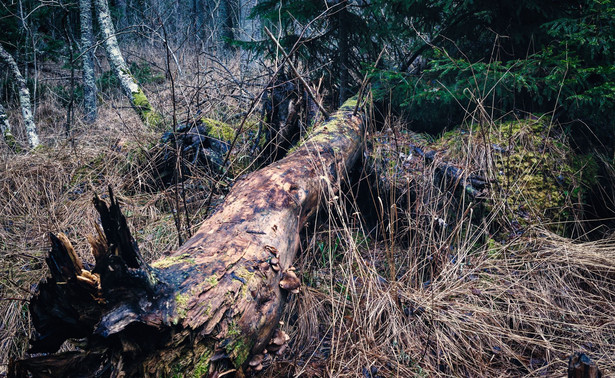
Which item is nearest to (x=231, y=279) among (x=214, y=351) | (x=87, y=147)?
(x=214, y=351)

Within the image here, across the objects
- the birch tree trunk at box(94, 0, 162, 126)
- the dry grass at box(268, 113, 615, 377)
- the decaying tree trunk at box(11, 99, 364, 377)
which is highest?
the birch tree trunk at box(94, 0, 162, 126)

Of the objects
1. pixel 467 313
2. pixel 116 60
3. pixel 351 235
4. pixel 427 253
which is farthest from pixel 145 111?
pixel 467 313

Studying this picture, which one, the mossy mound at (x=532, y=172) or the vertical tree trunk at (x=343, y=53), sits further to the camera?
the vertical tree trunk at (x=343, y=53)

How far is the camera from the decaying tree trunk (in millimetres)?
1046

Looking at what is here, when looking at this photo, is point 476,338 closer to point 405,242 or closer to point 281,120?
point 405,242

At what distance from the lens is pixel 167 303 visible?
1.20 meters

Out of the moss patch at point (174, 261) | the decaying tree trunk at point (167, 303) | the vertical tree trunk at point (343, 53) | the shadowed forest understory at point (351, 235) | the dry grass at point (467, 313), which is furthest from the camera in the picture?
the vertical tree trunk at point (343, 53)

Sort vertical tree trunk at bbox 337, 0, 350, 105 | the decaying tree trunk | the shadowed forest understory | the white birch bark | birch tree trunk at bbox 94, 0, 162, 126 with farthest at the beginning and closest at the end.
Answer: birch tree trunk at bbox 94, 0, 162, 126 → the white birch bark → vertical tree trunk at bbox 337, 0, 350, 105 → the shadowed forest understory → the decaying tree trunk

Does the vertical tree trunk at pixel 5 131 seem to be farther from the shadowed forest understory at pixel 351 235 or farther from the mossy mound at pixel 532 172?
the mossy mound at pixel 532 172

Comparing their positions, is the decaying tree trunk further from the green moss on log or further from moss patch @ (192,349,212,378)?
the green moss on log

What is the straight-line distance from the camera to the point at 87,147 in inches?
168

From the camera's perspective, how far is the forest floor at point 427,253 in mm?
1835

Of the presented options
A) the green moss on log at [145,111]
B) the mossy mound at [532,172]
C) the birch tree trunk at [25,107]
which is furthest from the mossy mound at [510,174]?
the birch tree trunk at [25,107]

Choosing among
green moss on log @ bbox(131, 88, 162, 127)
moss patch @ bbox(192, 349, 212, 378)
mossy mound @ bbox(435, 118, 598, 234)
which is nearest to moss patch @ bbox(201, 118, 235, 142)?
green moss on log @ bbox(131, 88, 162, 127)
